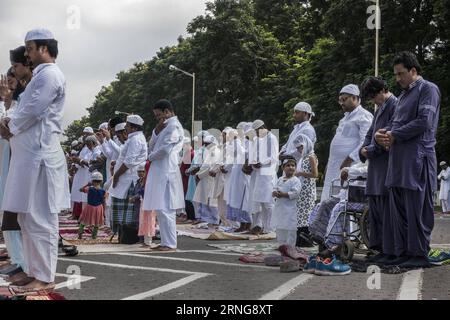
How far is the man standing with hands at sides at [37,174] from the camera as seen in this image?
639cm

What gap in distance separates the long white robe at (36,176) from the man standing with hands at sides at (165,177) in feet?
14.6

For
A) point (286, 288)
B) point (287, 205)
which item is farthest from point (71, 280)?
point (287, 205)

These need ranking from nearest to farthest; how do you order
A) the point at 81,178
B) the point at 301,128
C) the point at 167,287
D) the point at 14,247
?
the point at 167,287 → the point at 14,247 → the point at 301,128 → the point at 81,178

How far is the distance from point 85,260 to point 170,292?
2.96m

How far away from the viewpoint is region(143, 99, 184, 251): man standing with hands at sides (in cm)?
1097

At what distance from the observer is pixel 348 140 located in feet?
33.1

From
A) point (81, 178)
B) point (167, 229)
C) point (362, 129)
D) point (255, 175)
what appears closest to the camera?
point (362, 129)

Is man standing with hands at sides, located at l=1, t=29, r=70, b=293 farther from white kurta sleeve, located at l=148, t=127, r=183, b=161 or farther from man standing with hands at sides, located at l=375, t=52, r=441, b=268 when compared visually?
white kurta sleeve, located at l=148, t=127, r=183, b=161

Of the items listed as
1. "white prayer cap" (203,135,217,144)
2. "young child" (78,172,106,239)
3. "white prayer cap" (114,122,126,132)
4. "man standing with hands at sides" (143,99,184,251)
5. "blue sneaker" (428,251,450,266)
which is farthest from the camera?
"white prayer cap" (203,135,217,144)

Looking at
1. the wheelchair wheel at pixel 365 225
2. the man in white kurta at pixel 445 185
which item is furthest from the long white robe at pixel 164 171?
the man in white kurta at pixel 445 185

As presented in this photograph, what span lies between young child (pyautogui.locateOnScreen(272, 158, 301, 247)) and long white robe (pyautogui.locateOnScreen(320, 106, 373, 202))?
0.61 metres

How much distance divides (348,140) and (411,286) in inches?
141

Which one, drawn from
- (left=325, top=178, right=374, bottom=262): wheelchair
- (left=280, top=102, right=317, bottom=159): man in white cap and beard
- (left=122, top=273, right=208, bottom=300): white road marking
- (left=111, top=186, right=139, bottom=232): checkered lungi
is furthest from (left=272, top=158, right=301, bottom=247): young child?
(left=122, top=273, right=208, bottom=300): white road marking

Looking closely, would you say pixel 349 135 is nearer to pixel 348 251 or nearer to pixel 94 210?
pixel 348 251
